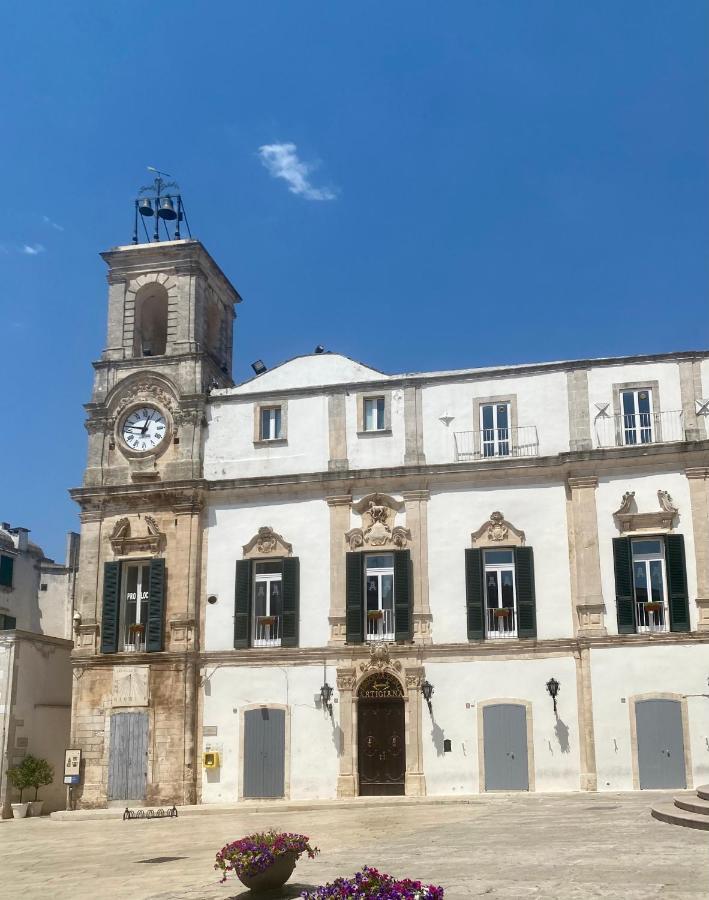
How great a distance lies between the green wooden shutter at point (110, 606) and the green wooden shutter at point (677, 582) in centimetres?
1595

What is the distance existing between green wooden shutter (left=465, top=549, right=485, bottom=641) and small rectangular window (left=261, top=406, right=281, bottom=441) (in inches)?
282

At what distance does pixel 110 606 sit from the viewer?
33219 millimetres

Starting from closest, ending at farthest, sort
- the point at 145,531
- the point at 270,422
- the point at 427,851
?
the point at 427,851 < the point at 145,531 < the point at 270,422

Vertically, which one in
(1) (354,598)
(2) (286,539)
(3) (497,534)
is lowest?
(1) (354,598)

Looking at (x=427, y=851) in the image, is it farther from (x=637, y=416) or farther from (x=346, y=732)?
(x=637, y=416)

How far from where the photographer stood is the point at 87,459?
115 ft

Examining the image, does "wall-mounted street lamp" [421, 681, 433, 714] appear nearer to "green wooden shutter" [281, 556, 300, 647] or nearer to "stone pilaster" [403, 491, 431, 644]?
"stone pilaster" [403, 491, 431, 644]

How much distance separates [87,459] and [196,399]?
4.03m

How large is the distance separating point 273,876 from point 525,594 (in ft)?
57.4

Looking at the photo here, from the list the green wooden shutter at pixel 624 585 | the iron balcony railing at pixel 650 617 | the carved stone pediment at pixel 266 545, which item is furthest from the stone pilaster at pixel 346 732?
the iron balcony railing at pixel 650 617

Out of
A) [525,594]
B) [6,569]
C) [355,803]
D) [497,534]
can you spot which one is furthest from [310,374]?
[6,569]

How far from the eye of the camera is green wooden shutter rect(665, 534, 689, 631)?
95.8 ft

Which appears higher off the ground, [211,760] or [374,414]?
[374,414]

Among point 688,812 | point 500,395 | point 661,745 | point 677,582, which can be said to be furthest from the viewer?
point 500,395
